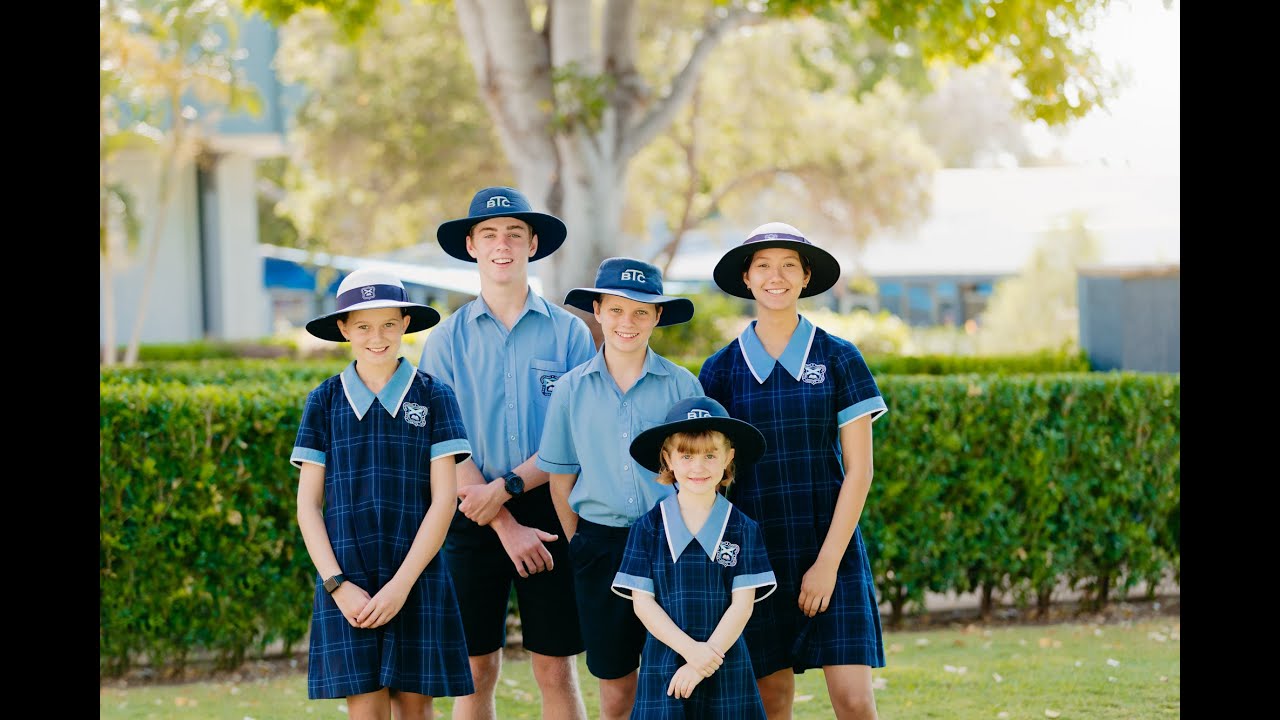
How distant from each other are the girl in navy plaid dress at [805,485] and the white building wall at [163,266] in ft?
55.9

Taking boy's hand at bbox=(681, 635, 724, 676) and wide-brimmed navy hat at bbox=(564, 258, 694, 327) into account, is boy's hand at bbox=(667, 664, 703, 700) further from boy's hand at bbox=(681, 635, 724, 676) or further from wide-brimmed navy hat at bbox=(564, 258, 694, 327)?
wide-brimmed navy hat at bbox=(564, 258, 694, 327)

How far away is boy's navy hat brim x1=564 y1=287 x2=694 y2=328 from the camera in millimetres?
3670

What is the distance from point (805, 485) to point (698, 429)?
0.45 m

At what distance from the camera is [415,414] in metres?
3.62

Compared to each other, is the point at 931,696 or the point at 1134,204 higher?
the point at 1134,204

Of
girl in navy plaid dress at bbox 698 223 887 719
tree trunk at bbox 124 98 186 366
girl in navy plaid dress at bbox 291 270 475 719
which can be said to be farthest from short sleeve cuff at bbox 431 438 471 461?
tree trunk at bbox 124 98 186 366

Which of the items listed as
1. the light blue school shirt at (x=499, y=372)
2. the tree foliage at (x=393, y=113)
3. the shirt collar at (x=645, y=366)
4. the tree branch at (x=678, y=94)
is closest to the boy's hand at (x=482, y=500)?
the light blue school shirt at (x=499, y=372)

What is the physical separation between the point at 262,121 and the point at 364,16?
10722mm

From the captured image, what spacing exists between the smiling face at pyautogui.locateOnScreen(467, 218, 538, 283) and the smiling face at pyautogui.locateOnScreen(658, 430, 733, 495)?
899 millimetres

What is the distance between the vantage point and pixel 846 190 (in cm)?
1925

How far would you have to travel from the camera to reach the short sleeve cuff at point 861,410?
12.0 feet
